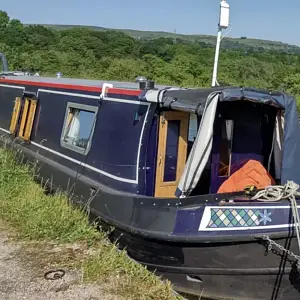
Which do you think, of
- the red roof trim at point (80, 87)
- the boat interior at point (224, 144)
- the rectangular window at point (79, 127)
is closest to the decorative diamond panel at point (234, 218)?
the boat interior at point (224, 144)

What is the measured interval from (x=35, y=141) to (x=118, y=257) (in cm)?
353

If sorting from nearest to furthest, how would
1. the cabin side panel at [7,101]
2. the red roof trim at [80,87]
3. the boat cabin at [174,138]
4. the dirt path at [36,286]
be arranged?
the dirt path at [36,286], the boat cabin at [174,138], the red roof trim at [80,87], the cabin side panel at [7,101]

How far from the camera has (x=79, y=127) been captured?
6703 mm

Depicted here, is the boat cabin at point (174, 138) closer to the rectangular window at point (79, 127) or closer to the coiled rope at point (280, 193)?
the rectangular window at point (79, 127)

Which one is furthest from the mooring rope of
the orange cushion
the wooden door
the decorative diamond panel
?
the wooden door

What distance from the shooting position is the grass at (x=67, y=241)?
4449 mm

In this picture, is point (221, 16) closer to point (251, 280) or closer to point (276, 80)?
point (251, 280)

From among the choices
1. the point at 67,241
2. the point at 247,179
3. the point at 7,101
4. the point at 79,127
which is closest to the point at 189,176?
the point at 247,179

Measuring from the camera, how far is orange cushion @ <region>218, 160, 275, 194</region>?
5191 mm

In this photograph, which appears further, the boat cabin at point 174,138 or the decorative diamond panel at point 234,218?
the boat cabin at point 174,138

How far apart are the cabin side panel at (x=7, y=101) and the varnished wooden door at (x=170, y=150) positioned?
3973mm

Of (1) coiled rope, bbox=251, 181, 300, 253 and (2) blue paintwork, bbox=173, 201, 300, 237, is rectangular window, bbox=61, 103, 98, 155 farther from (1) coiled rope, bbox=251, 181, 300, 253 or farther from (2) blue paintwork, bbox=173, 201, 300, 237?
(1) coiled rope, bbox=251, 181, 300, 253

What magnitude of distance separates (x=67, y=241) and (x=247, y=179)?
1941mm

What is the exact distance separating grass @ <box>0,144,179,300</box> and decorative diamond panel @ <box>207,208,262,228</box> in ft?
2.24
